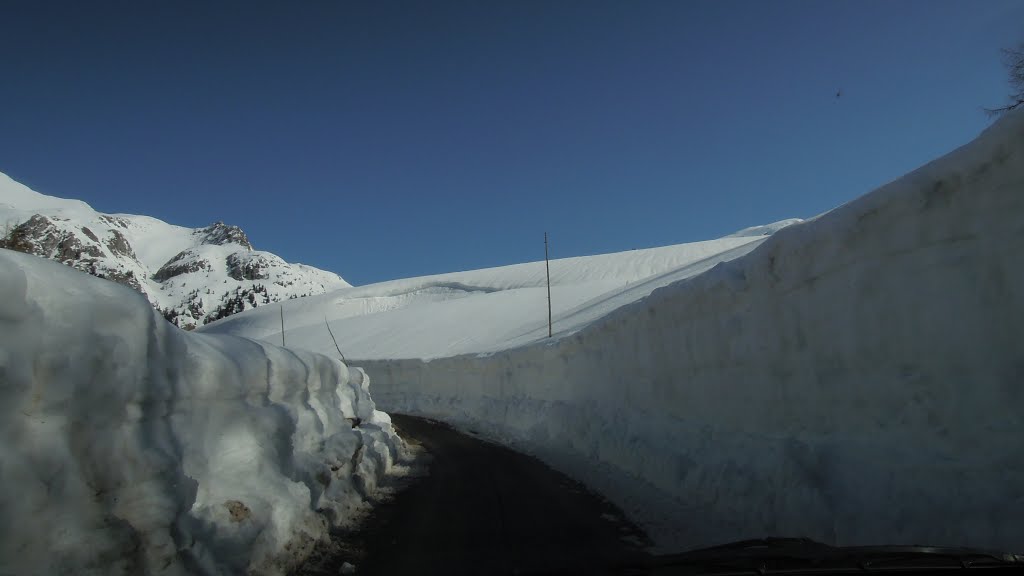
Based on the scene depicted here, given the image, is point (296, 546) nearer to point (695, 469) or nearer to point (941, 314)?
point (695, 469)

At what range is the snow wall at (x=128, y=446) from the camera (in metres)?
3.18

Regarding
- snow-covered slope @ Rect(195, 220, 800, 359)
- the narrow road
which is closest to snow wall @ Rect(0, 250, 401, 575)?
the narrow road

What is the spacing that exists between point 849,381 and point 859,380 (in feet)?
0.47

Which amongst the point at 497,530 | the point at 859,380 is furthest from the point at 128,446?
the point at 859,380

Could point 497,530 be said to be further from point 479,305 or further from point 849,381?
point 479,305

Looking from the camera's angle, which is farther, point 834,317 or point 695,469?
point 695,469

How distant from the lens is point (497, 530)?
6355 mm

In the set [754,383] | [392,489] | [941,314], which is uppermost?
[941,314]

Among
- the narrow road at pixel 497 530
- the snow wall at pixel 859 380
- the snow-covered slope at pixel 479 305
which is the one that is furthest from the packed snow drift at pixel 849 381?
the snow-covered slope at pixel 479 305

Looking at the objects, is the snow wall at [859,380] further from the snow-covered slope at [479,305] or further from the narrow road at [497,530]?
the snow-covered slope at [479,305]

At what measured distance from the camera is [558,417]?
1514 centimetres

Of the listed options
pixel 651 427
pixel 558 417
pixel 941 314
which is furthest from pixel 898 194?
pixel 558 417

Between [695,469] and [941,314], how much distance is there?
12.1ft

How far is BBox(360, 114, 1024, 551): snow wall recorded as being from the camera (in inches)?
162
